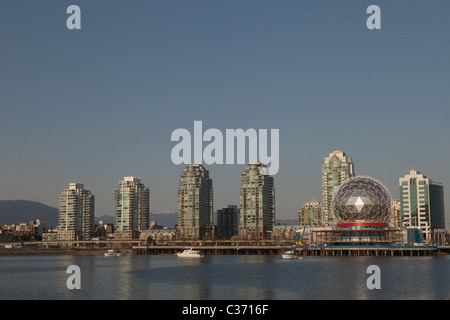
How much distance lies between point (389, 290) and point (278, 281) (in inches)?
918

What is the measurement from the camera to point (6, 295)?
80750 mm

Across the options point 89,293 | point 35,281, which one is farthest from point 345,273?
point 35,281

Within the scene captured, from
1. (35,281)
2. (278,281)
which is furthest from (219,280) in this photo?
(35,281)

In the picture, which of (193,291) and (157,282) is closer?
(193,291)

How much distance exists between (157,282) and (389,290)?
1633 inches
